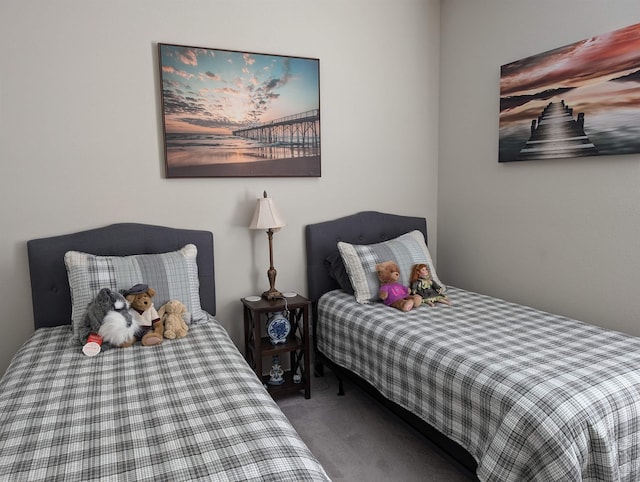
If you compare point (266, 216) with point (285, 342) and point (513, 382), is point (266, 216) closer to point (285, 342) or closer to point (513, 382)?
point (285, 342)

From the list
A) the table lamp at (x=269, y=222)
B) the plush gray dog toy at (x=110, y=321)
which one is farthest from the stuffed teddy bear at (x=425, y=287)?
the plush gray dog toy at (x=110, y=321)

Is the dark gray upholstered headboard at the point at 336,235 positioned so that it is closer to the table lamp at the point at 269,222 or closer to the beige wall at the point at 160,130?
the beige wall at the point at 160,130

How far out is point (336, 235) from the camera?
10.00 feet

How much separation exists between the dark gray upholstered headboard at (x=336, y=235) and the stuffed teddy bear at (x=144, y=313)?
44.2 inches

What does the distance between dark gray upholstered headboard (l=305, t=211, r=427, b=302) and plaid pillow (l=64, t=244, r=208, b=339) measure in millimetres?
815

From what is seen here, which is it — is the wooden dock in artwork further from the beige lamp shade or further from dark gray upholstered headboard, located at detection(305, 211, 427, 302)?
the beige lamp shade

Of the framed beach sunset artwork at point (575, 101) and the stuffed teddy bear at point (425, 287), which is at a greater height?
the framed beach sunset artwork at point (575, 101)

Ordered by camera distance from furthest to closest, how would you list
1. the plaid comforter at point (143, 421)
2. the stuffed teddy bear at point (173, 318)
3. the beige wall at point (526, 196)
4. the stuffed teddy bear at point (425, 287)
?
the stuffed teddy bear at point (425, 287), the beige wall at point (526, 196), the stuffed teddy bear at point (173, 318), the plaid comforter at point (143, 421)

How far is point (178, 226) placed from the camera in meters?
2.64

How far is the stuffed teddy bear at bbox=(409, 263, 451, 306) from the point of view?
268 centimetres

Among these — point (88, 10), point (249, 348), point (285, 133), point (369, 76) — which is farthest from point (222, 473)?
A: point (369, 76)

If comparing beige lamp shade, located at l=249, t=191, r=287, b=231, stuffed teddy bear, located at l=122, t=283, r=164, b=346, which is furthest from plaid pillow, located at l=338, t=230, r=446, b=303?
stuffed teddy bear, located at l=122, t=283, r=164, b=346

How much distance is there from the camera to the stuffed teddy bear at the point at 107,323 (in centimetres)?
200

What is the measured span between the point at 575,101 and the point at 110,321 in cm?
264
